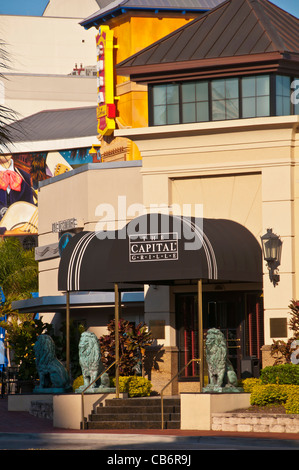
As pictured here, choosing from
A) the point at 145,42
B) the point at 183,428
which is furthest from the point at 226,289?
the point at 145,42

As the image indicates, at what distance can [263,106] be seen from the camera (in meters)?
27.5

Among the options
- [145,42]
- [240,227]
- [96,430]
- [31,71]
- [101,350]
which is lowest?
[96,430]

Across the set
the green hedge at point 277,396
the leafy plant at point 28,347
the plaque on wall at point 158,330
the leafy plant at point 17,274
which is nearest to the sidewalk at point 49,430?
the green hedge at point 277,396

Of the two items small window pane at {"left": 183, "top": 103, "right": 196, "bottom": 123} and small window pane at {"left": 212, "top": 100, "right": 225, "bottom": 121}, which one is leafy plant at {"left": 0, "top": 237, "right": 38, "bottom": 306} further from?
small window pane at {"left": 212, "top": 100, "right": 225, "bottom": 121}

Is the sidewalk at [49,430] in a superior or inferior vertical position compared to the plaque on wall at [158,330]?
inferior

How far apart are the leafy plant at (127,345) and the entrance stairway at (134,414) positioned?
1877 millimetres

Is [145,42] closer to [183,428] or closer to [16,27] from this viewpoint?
[183,428]

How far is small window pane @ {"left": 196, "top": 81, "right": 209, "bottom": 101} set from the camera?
28312 mm

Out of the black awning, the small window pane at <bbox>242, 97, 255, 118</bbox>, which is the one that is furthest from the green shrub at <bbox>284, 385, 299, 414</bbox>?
the small window pane at <bbox>242, 97, 255, 118</bbox>

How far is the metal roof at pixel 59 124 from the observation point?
85750mm

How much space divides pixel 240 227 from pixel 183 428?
6.33m

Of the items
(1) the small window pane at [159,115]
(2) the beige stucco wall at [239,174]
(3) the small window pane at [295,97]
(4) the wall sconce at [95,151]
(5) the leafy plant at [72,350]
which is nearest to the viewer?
(2) the beige stucco wall at [239,174]

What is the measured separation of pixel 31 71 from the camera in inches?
3858

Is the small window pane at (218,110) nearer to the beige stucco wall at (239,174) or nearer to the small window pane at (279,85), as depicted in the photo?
the beige stucco wall at (239,174)
